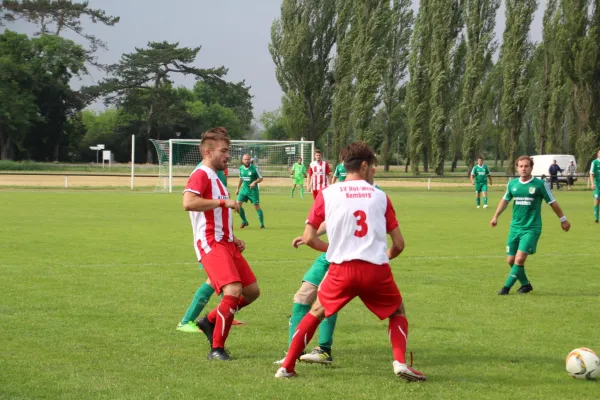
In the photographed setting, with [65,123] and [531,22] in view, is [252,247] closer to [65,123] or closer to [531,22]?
[531,22]

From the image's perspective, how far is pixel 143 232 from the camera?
783 inches

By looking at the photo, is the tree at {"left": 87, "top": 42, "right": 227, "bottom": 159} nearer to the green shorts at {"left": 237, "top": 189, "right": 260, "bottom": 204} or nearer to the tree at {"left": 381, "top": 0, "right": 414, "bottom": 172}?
the tree at {"left": 381, "top": 0, "right": 414, "bottom": 172}

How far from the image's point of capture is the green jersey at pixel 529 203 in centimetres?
1088

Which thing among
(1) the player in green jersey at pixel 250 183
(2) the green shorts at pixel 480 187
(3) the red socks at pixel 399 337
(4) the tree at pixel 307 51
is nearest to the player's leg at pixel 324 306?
(3) the red socks at pixel 399 337

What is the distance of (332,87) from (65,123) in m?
32.0

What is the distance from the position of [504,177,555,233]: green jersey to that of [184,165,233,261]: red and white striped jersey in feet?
17.1

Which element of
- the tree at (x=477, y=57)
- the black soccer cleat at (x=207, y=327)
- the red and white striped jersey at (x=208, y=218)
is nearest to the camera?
the red and white striped jersey at (x=208, y=218)

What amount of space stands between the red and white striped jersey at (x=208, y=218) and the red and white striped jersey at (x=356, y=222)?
1.43 metres

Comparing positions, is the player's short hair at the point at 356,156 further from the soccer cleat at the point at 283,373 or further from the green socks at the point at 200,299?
the green socks at the point at 200,299

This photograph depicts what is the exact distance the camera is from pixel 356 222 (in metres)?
5.93

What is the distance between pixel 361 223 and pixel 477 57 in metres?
59.4

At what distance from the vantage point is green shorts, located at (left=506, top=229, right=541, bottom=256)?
35.2ft

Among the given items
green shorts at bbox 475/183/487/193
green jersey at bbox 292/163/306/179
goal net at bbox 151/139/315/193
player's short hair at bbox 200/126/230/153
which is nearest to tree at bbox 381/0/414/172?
goal net at bbox 151/139/315/193

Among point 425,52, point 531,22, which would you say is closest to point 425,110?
point 425,52
